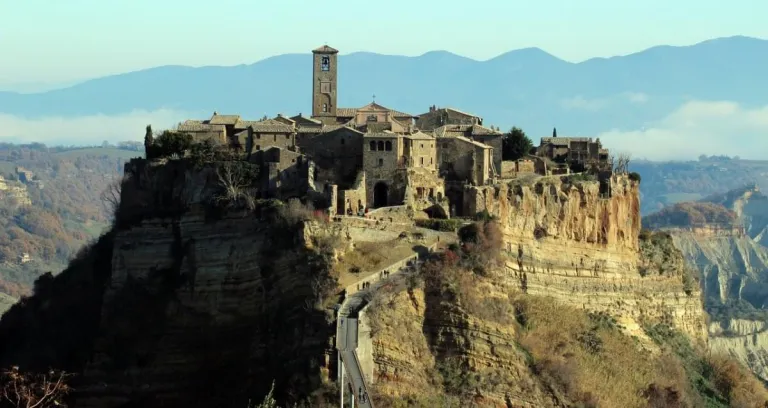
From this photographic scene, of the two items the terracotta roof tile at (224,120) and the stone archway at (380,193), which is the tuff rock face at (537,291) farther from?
the terracotta roof tile at (224,120)

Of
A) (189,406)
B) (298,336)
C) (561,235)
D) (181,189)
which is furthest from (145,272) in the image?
(561,235)

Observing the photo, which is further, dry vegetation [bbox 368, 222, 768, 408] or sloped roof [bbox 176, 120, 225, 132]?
sloped roof [bbox 176, 120, 225, 132]

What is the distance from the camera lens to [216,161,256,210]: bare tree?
59.9 meters

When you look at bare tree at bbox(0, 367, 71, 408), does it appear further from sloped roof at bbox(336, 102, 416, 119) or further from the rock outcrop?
Answer: sloped roof at bbox(336, 102, 416, 119)

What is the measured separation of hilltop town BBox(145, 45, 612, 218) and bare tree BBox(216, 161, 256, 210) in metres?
0.60

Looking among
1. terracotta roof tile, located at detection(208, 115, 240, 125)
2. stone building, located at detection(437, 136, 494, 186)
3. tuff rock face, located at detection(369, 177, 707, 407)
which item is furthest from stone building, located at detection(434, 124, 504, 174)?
terracotta roof tile, located at detection(208, 115, 240, 125)

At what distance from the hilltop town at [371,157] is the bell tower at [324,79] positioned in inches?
36.7

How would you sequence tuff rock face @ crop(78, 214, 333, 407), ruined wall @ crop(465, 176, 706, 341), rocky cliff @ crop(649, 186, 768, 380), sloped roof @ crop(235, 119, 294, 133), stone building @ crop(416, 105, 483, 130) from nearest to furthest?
1. tuff rock face @ crop(78, 214, 333, 407)
2. ruined wall @ crop(465, 176, 706, 341)
3. sloped roof @ crop(235, 119, 294, 133)
4. stone building @ crop(416, 105, 483, 130)
5. rocky cliff @ crop(649, 186, 768, 380)

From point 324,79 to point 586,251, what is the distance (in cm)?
1437

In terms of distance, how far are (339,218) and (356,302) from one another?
617 centimetres

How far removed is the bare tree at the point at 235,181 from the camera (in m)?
59.9

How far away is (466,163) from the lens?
63.3 m

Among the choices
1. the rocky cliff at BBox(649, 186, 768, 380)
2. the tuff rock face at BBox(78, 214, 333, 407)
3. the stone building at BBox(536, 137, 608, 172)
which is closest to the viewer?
the tuff rock face at BBox(78, 214, 333, 407)

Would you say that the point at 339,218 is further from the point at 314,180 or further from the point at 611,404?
the point at 611,404
